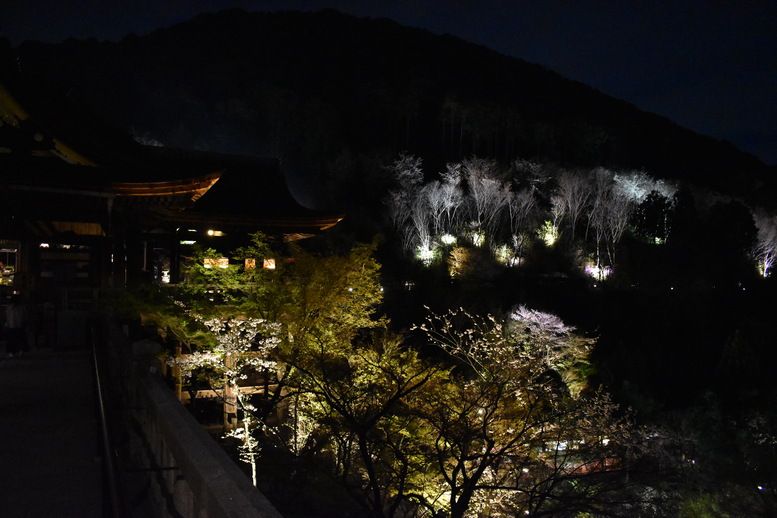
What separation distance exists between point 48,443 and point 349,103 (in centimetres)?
6889

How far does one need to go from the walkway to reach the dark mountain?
135 ft

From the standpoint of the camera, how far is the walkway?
14.4 ft

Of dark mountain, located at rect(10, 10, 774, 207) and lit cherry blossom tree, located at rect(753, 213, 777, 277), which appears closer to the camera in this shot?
lit cherry blossom tree, located at rect(753, 213, 777, 277)

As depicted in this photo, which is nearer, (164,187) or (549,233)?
(164,187)

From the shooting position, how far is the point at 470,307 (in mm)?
32219

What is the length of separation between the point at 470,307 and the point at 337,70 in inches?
2727

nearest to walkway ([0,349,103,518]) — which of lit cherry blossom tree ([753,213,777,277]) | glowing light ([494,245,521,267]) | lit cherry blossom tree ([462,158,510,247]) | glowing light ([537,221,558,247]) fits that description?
glowing light ([494,245,521,267])

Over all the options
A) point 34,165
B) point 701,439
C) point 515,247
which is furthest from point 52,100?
point 515,247

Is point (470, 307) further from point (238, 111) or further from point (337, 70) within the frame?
point (337, 70)

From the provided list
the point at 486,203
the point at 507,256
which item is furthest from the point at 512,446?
the point at 486,203

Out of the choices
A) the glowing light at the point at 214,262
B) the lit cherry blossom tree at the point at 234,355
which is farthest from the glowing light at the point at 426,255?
the lit cherry blossom tree at the point at 234,355

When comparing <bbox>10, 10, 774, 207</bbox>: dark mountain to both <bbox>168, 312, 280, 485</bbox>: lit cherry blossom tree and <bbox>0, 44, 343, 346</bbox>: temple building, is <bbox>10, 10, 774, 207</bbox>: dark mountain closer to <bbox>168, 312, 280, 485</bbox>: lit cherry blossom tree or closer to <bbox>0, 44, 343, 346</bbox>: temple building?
<bbox>168, 312, 280, 485</bbox>: lit cherry blossom tree

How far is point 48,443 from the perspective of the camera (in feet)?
18.3

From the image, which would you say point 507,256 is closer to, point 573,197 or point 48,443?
point 573,197
